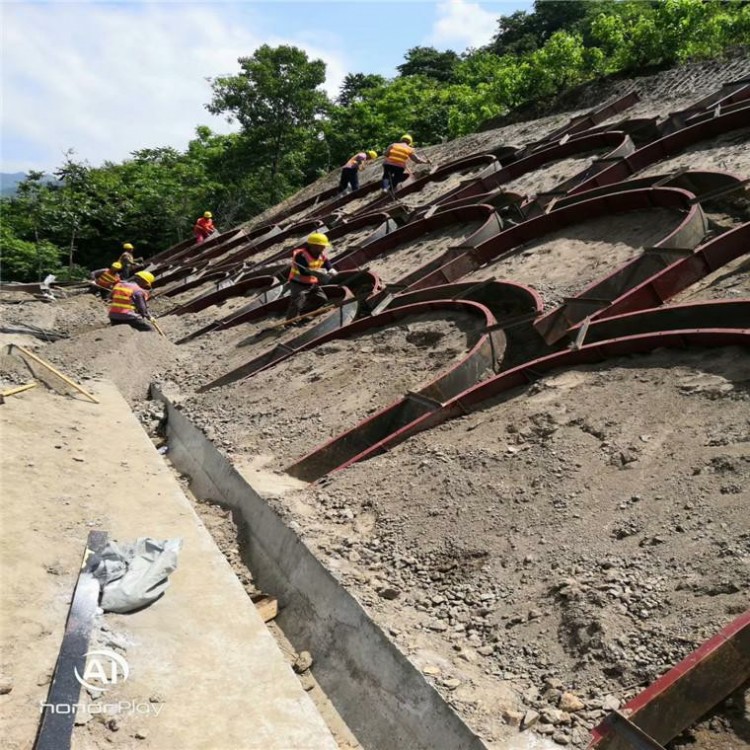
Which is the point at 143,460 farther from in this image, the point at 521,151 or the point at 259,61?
the point at 259,61

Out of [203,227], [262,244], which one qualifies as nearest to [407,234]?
[262,244]

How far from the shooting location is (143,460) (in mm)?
6805

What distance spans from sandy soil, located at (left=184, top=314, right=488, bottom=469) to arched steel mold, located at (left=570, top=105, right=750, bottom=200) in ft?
13.4

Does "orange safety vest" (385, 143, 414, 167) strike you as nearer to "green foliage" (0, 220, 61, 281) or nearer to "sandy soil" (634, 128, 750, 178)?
"sandy soil" (634, 128, 750, 178)

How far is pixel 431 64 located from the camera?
140 ft

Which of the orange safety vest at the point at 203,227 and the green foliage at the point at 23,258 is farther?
the green foliage at the point at 23,258

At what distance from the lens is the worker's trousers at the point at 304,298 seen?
1001 centimetres

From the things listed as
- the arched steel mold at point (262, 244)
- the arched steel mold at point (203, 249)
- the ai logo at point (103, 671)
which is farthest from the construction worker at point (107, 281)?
the ai logo at point (103, 671)

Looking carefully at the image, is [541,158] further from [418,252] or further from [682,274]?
[682,274]

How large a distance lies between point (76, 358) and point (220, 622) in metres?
6.74

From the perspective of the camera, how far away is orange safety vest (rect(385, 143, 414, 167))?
50.8 ft

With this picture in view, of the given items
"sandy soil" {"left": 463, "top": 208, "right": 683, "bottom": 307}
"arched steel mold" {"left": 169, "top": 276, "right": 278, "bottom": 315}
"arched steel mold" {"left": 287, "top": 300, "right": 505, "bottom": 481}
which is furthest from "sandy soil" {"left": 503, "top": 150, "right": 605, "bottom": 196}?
"arched steel mold" {"left": 287, "top": 300, "right": 505, "bottom": 481}

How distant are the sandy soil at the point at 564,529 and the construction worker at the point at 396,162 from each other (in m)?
11.1

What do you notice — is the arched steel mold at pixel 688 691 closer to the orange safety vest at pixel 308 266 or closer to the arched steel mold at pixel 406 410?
the arched steel mold at pixel 406 410
